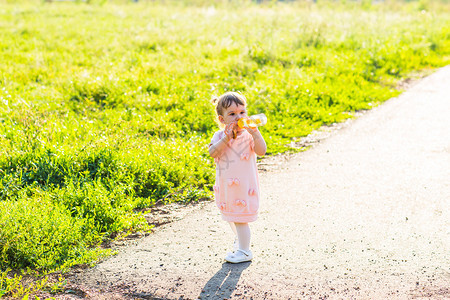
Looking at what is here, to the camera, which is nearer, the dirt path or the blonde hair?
the dirt path

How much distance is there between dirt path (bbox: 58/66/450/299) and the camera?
13.4ft

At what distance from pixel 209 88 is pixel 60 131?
133 inches

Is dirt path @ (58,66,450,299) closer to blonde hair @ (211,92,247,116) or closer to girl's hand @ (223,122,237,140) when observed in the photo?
girl's hand @ (223,122,237,140)

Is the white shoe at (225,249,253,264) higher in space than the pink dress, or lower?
lower

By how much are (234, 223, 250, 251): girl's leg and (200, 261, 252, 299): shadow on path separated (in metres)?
0.14

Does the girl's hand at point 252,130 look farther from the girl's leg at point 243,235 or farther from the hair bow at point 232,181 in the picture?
the girl's leg at point 243,235

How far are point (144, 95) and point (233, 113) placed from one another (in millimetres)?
5171

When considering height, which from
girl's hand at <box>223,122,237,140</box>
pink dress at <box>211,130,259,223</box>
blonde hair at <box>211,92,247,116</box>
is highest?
blonde hair at <box>211,92,247,116</box>

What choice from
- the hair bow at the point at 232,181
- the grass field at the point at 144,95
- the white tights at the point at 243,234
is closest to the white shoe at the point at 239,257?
the white tights at the point at 243,234

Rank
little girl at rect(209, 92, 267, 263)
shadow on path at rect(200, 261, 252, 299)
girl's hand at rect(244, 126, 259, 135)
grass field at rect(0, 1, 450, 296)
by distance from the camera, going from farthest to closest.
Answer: grass field at rect(0, 1, 450, 296) → little girl at rect(209, 92, 267, 263) → girl's hand at rect(244, 126, 259, 135) → shadow on path at rect(200, 261, 252, 299)

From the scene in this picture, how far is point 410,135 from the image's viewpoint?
27.2 ft

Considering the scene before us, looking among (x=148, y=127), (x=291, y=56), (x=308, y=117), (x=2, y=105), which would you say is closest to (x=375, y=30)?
(x=291, y=56)

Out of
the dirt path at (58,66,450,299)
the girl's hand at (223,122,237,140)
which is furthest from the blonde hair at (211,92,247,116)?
the dirt path at (58,66,450,299)

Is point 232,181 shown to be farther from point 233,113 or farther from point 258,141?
point 233,113
